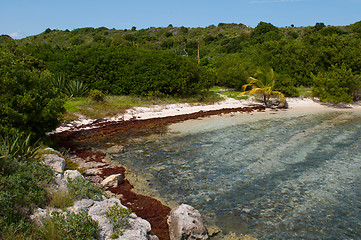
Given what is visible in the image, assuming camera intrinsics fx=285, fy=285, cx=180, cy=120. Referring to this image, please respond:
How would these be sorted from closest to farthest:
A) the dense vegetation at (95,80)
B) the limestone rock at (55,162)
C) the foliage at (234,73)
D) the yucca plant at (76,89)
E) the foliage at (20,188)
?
the foliage at (20,188)
the dense vegetation at (95,80)
the limestone rock at (55,162)
the yucca plant at (76,89)
the foliage at (234,73)

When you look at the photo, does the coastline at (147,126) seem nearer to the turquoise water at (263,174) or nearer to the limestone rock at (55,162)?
the turquoise water at (263,174)

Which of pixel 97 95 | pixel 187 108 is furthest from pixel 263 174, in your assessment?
pixel 97 95

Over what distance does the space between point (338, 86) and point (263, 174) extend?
55.9 ft

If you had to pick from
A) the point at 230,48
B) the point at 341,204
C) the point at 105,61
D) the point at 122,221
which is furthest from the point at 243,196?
the point at 230,48

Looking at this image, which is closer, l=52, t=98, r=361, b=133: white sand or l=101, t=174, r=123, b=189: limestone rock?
l=101, t=174, r=123, b=189: limestone rock

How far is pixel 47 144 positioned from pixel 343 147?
11.9m

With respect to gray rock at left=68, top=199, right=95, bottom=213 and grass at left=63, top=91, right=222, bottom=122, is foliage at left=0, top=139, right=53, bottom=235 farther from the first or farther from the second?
grass at left=63, top=91, right=222, bottom=122

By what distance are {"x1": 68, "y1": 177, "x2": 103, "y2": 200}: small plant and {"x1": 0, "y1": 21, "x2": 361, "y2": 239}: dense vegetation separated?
559mm

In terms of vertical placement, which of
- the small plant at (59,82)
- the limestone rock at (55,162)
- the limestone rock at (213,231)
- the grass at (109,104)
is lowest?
the limestone rock at (213,231)

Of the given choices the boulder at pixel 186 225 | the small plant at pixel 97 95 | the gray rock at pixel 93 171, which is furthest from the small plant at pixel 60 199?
the small plant at pixel 97 95

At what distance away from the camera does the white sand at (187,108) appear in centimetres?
1612

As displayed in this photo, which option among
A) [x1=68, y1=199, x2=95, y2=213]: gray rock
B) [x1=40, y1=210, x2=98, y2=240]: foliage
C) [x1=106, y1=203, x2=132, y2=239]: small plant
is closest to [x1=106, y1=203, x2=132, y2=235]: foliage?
[x1=106, y1=203, x2=132, y2=239]: small plant

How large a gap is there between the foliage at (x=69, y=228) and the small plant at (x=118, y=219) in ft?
1.19

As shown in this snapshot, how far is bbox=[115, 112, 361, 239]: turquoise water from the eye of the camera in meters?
6.40
